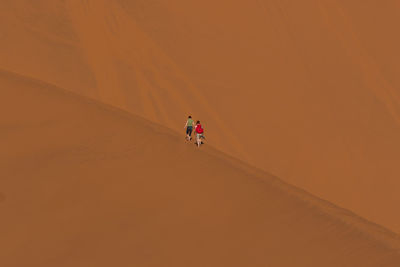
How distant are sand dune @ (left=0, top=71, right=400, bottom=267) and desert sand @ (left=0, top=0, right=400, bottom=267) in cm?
2

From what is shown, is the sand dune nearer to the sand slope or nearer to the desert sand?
the desert sand

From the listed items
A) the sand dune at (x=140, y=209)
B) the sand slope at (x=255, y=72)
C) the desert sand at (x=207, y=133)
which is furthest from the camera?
the sand slope at (x=255, y=72)

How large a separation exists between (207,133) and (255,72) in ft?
13.8

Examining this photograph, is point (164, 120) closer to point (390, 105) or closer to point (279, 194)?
point (390, 105)

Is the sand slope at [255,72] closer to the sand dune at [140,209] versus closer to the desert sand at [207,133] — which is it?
the desert sand at [207,133]

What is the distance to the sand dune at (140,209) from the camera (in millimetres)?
6090

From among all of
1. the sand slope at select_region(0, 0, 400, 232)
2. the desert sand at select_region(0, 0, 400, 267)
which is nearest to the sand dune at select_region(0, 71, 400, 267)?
the desert sand at select_region(0, 0, 400, 267)

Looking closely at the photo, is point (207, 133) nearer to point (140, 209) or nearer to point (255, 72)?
point (255, 72)

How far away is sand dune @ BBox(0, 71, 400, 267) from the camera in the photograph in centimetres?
609

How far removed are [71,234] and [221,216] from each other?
1.89 metres

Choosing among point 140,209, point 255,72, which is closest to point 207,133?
point 255,72

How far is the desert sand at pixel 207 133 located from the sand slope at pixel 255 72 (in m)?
0.06

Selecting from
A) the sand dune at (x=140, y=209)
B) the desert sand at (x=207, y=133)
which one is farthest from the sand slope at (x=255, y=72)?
the sand dune at (x=140, y=209)

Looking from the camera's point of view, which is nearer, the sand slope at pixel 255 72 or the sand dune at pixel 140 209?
the sand dune at pixel 140 209
